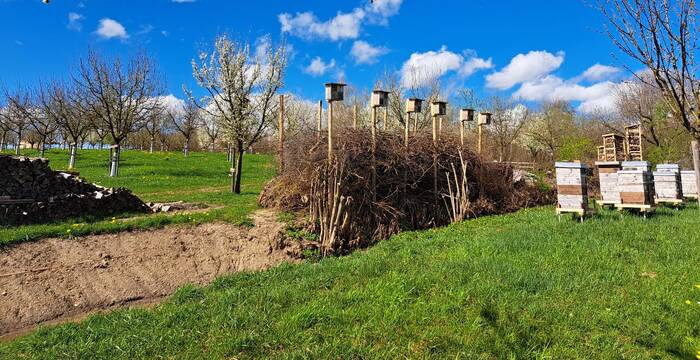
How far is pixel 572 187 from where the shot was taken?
956 centimetres

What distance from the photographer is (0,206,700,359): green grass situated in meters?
4.28

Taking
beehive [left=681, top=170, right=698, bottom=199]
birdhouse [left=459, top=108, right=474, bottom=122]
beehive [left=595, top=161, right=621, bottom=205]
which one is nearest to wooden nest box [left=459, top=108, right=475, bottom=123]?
birdhouse [left=459, top=108, right=474, bottom=122]

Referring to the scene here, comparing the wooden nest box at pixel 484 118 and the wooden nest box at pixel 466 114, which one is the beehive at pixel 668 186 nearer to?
the wooden nest box at pixel 484 118

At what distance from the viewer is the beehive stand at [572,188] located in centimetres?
943

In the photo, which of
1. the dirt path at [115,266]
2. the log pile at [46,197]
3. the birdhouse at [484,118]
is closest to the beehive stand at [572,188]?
the birdhouse at [484,118]

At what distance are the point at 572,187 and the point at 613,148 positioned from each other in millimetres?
13535

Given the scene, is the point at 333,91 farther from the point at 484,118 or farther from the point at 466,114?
the point at 484,118

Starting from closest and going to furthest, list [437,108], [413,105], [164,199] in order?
[413,105]
[437,108]
[164,199]

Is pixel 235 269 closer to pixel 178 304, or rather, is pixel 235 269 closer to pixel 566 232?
pixel 178 304

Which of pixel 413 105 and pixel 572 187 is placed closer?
pixel 572 187

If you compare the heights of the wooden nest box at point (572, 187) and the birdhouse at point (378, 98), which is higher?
the birdhouse at point (378, 98)

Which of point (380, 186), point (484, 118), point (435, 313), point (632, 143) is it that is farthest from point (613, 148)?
→ point (435, 313)

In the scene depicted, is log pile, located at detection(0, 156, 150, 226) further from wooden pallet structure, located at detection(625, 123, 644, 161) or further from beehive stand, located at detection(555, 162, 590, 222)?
wooden pallet structure, located at detection(625, 123, 644, 161)

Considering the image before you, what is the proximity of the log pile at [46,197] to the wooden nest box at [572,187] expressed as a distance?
1109cm
